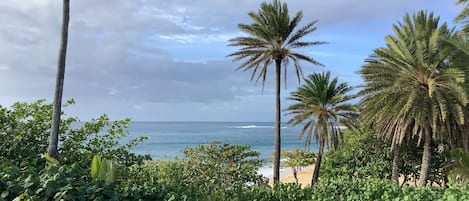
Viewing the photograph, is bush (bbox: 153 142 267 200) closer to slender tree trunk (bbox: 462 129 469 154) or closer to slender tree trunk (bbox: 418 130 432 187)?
slender tree trunk (bbox: 418 130 432 187)

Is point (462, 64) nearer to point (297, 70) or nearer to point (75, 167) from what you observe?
point (297, 70)

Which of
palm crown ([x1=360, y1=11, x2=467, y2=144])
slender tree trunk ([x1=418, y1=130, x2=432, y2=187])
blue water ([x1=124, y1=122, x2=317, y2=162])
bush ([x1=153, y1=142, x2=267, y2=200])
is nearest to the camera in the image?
bush ([x1=153, y1=142, x2=267, y2=200])

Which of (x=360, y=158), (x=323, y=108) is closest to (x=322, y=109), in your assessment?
(x=323, y=108)

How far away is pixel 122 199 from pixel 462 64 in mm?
13335

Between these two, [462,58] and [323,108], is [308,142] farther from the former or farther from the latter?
[462,58]

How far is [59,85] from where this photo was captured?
6.74 metres

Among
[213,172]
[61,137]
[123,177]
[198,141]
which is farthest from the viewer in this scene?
[198,141]

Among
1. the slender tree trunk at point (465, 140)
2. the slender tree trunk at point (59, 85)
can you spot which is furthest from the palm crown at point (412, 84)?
the slender tree trunk at point (59, 85)

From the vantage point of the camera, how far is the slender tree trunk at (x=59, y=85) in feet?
21.1

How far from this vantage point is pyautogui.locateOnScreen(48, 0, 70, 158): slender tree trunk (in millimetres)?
6441

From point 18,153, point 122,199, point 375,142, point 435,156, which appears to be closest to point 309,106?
point 375,142

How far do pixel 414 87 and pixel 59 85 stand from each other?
39.3 ft

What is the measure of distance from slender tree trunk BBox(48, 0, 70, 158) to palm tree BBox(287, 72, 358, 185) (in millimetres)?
13307

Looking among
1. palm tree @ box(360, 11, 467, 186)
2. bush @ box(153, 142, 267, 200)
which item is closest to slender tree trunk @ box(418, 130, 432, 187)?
palm tree @ box(360, 11, 467, 186)
